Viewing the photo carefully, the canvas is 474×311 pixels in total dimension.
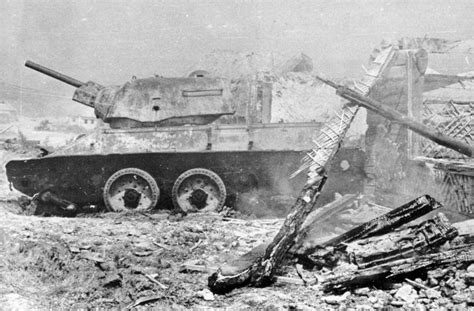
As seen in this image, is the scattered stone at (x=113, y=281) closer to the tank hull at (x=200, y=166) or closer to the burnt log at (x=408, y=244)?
the burnt log at (x=408, y=244)

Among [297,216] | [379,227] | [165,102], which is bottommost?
[379,227]

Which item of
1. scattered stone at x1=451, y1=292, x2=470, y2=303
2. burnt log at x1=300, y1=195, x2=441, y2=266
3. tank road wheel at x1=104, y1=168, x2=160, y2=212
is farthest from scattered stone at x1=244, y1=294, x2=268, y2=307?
tank road wheel at x1=104, y1=168, x2=160, y2=212

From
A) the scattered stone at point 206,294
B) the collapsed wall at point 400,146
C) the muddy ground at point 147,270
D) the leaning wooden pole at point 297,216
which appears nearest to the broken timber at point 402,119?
the leaning wooden pole at point 297,216

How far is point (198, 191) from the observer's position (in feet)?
30.1

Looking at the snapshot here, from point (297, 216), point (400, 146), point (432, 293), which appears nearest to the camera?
point (432, 293)

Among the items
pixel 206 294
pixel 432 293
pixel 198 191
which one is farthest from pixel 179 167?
pixel 432 293

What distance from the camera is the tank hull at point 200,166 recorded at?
921 centimetres

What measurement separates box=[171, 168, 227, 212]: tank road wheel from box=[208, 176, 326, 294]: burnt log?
12.3 ft

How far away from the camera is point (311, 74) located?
104 ft

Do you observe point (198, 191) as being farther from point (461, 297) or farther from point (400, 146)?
point (461, 297)

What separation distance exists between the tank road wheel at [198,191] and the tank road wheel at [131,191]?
1.65 feet

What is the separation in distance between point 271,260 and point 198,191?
4.29 metres

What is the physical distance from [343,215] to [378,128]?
2.68 m

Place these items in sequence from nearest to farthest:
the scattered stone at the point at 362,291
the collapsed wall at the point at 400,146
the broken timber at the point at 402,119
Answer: the scattered stone at the point at 362,291
the broken timber at the point at 402,119
the collapsed wall at the point at 400,146
